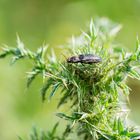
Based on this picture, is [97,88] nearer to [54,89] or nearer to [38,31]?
[54,89]

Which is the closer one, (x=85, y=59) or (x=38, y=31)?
(x=85, y=59)

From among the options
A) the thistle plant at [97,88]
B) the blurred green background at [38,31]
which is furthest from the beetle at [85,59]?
the blurred green background at [38,31]

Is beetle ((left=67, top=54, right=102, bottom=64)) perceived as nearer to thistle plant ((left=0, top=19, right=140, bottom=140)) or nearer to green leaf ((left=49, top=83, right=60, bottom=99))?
thistle plant ((left=0, top=19, right=140, bottom=140))

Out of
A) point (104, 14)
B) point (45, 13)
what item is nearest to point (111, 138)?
point (104, 14)

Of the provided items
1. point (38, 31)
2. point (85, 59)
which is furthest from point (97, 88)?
point (38, 31)

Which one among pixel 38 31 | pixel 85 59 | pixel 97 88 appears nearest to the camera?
pixel 85 59

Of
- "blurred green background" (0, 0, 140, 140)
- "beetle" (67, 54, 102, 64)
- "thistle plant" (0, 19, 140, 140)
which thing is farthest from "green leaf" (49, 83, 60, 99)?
"blurred green background" (0, 0, 140, 140)
